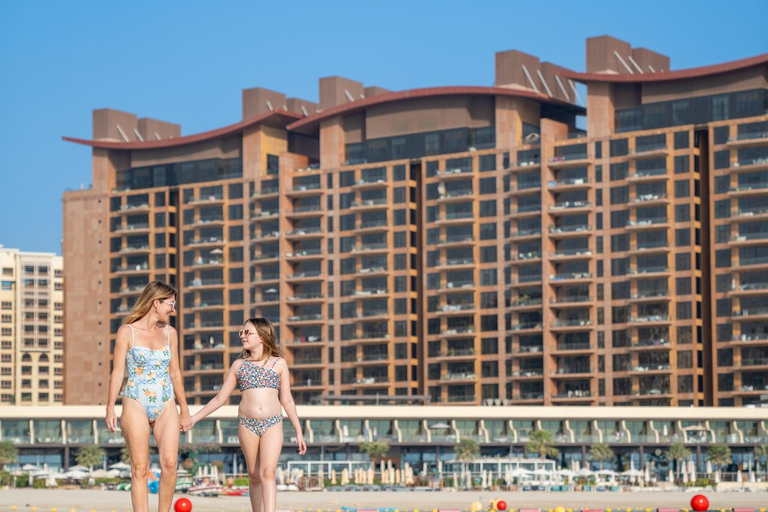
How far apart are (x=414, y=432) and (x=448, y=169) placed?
1273 inches

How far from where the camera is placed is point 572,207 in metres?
150

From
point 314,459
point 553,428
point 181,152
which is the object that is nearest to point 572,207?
point 553,428

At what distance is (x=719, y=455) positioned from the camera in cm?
12975

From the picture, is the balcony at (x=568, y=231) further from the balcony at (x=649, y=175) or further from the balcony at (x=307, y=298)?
the balcony at (x=307, y=298)

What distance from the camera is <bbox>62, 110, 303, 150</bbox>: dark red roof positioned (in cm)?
16738

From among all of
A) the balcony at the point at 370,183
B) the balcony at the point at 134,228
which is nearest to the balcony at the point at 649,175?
the balcony at the point at 370,183

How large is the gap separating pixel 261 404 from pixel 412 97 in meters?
137

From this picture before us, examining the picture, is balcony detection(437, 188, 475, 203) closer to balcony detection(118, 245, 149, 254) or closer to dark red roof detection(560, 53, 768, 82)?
dark red roof detection(560, 53, 768, 82)

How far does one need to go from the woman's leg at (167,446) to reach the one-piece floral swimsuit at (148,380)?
0.10 meters

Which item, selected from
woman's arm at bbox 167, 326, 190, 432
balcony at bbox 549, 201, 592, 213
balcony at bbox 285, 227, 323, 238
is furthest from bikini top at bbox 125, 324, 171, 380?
balcony at bbox 285, 227, 323, 238

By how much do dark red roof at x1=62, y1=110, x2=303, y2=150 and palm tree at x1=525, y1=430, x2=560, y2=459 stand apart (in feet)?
173

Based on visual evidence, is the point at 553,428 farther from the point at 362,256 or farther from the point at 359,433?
the point at 362,256

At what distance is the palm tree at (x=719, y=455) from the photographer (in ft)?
426

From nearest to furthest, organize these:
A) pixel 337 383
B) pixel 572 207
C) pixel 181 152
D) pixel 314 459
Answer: pixel 314 459 < pixel 572 207 < pixel 337 383 < pixel 181 152
